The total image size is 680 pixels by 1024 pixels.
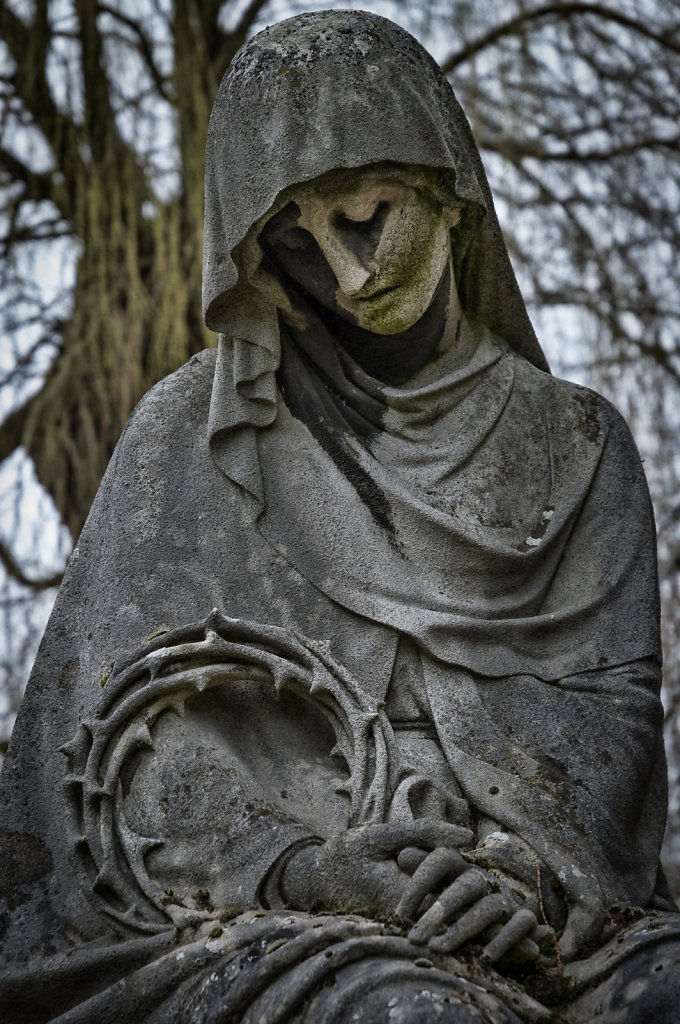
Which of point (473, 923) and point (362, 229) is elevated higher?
point (362, 229)

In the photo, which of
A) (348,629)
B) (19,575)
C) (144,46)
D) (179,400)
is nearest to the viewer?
(348,629)

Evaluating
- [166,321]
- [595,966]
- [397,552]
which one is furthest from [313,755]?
[166,321]

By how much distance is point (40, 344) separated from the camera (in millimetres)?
9141

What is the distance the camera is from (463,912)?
3314mm

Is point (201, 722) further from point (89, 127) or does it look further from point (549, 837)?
point (89, 127)

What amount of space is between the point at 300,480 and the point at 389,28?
47.8 inches

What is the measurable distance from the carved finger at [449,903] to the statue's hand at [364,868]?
127 mm

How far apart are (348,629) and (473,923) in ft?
3.43

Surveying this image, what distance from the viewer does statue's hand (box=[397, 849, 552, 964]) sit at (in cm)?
325

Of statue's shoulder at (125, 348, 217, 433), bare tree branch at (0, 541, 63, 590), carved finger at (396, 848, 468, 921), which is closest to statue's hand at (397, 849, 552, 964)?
carved finger at (396, 848, 468, 921)

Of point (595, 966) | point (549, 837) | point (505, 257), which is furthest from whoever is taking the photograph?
point (505, 257)

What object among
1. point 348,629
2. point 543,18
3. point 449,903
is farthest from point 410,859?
point 543,18

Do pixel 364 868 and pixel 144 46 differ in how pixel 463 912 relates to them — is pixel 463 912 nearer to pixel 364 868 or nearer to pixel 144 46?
pixel 364 868

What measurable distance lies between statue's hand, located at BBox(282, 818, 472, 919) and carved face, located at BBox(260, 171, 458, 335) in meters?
1.38
